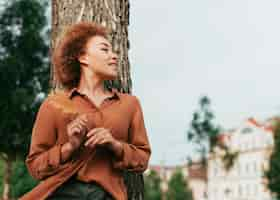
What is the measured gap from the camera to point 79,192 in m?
2.88

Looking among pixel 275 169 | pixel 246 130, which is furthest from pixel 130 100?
pixel 246 130

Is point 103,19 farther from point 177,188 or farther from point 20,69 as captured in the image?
point 177,188

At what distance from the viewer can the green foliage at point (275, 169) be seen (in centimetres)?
3955

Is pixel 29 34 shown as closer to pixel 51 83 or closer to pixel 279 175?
pixel 51 83

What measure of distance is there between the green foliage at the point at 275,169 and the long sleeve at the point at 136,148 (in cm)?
3778

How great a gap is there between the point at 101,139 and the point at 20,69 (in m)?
15.4

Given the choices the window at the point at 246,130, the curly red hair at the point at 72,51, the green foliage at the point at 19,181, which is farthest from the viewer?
the window at the point at 246,130

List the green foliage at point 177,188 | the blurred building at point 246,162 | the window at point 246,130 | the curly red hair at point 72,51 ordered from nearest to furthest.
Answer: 1. the curly red hair at point 72,51
2. the blurred building at point 246,162
3. the window at point 246,130
4. the green foliage at point 177,188

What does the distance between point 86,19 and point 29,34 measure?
14230 mm

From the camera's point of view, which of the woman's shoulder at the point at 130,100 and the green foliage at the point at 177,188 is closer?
the woman's shoulder at the point at 130,100

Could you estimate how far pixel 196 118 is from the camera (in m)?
43.9

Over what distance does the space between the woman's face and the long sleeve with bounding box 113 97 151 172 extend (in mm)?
230

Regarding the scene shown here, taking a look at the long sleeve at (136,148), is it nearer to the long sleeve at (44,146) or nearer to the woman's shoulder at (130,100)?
the woman's shoulder at (130,100)

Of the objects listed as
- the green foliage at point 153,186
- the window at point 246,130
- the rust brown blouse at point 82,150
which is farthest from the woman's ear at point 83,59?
the green foliage at point 153,186
